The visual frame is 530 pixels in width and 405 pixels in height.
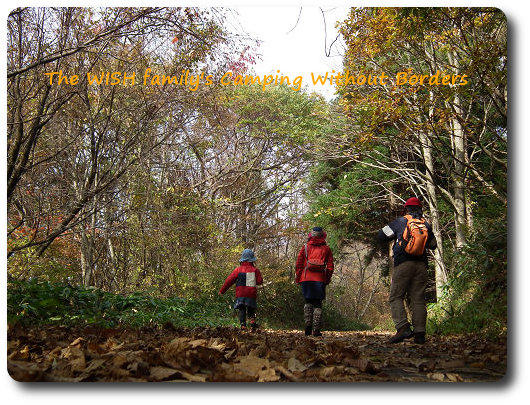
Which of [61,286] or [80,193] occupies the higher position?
[80,193]

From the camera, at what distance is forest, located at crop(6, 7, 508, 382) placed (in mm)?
3430

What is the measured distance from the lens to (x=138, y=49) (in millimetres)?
6336

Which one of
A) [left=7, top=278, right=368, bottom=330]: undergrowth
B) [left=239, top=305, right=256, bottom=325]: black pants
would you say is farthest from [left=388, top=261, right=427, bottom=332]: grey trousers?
[left=239, top=305, right=256, bottom=325]: black pants

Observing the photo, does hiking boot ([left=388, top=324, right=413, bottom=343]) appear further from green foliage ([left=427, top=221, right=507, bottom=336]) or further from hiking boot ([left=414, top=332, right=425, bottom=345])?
green foliage ([left=427, top=221, right=507, bottom=336])

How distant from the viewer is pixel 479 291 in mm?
5969

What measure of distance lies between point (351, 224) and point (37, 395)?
43.6 feet

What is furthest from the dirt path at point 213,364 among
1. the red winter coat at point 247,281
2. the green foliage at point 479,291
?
the red winter coat at point 247,281

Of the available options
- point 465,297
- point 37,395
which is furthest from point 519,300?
point 37,395

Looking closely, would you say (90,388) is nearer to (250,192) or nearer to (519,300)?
(519,300)

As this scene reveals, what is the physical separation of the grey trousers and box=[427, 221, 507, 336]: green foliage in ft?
2.34

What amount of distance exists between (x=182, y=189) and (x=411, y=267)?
28.8ft

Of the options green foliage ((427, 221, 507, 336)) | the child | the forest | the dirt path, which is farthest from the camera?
the child
